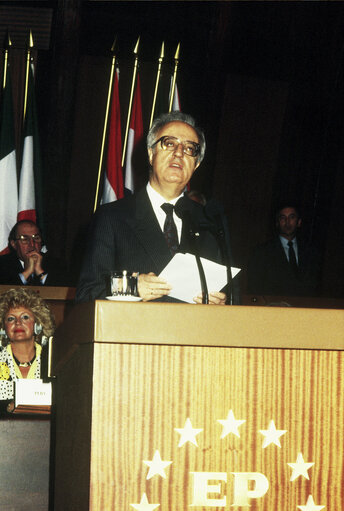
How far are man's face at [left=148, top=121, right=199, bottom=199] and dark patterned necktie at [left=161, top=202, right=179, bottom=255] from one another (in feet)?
0.31

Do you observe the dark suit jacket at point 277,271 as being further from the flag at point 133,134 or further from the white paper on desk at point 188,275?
the white paper on desk at point 188,275

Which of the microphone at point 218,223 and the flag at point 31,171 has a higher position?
the flag at point 31,171

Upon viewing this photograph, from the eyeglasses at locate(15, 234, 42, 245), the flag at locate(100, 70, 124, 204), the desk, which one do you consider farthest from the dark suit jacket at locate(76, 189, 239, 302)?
the flag at locate(100, 70, 124, 204)

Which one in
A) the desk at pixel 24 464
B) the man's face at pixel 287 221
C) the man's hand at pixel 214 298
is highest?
the man's face at pixel 287 221

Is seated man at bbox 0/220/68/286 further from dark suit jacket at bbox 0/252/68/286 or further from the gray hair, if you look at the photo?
the gray hair

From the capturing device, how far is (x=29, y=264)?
5105 mm

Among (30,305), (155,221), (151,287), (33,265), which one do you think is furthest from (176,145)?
(33,265)

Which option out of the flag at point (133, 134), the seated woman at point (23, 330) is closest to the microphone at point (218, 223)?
the seated woman at point (23, 330)

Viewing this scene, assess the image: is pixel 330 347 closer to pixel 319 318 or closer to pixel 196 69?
pixel 319 318

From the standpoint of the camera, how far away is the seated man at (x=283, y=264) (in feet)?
17.4

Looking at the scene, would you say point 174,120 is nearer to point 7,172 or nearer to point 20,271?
point 20,271

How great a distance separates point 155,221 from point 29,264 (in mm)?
3117

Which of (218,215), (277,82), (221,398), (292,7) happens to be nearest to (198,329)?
(221,398)

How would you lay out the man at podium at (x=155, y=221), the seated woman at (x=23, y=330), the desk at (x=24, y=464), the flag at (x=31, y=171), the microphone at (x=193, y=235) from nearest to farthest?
1. the microphone at (x=193, y=235)
2. the man at podium at (x=155, y=221)
3. the desk at (x=24, y=464)
4. the seated woman at (x=23, y=330)
5. the flag at (x=31, y=171)
